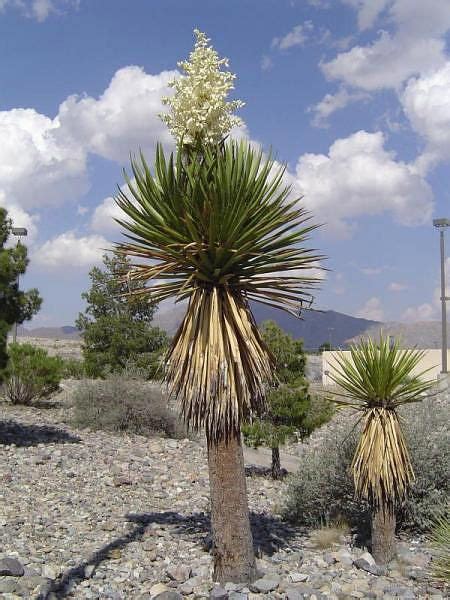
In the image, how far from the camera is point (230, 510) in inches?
302

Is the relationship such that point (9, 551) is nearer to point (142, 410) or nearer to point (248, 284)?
point (248, 284)

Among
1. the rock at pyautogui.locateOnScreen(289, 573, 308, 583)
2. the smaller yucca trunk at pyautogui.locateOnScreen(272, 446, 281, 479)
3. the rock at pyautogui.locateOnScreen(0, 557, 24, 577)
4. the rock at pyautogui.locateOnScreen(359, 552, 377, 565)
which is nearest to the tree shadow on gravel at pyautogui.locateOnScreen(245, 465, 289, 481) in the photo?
the smaller yucca trunk at pyautogui.locateOnScreen(272, 446, 281, 479)

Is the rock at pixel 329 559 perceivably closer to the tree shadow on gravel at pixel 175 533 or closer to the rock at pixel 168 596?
the tree shadow on gravel at pixel 175 533

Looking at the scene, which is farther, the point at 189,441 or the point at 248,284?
the point at 189,441

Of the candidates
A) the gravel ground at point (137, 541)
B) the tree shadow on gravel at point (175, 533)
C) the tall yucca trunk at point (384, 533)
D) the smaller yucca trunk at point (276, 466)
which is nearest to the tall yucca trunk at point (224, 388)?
the gravel ground at point (137, 541)

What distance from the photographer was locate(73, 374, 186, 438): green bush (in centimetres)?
1798

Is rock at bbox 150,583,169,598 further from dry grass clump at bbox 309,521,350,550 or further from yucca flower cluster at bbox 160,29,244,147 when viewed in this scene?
yucca flower cluster at bbox 160,29,244,147

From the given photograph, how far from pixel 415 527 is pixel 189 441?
839cm

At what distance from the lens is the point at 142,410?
18141 mm

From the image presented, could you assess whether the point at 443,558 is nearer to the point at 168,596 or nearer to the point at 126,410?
the point at 168,596

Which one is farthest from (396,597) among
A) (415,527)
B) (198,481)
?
(198,481)

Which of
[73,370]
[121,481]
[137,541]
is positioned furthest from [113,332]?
[137,541]

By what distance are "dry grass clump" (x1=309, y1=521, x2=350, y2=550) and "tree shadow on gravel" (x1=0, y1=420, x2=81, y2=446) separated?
7.19 m

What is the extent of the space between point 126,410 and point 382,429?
34.5 ft
